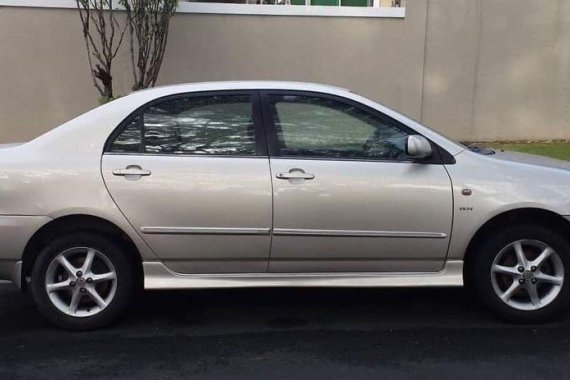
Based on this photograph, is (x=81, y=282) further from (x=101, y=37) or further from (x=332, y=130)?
(x=101, y=37)

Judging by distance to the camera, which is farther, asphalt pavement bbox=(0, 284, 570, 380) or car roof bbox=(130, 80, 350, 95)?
car roof bbox=(130, 80, 350, 95)

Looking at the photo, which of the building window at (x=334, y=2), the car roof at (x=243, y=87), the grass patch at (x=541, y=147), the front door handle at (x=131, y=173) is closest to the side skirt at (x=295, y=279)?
the front door handle at (x=131, y=173)

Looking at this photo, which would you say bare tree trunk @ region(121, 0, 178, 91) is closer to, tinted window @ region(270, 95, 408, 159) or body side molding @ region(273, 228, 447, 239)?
tinted window @ region(270, 95, 408, 159)

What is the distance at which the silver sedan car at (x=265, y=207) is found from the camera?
4.24 metres

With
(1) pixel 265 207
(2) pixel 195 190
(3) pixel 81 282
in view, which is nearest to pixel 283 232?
(1) pixel 265 207

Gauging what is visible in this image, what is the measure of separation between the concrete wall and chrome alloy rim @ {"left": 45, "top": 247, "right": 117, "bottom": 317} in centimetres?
770

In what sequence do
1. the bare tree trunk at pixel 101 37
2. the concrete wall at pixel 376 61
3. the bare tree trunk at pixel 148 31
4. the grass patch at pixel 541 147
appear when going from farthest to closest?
1. the concrete wall at pixel 376 61
2. the grass patch at pixel 541 147
3. the bare tree trunk at pixel 101 37
4. the bare tree trunk at pixel 148 31

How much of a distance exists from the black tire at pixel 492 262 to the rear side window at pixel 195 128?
1717 mm

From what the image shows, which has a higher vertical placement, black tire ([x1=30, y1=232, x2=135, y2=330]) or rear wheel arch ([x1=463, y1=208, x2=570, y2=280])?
rear wheel arch ([x1=463, y1=208, x2=570, y2=280])

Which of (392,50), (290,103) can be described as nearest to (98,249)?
(290,103)

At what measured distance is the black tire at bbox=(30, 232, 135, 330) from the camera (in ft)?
14.0

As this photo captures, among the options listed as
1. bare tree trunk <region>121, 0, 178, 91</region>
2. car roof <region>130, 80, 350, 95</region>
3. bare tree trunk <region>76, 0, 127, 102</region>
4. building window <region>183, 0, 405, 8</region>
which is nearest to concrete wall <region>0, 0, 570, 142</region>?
bare tree trunk <region>76, 0, 127, 102</region>

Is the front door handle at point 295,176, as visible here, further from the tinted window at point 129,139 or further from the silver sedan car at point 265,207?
the tinted window at point 129,139

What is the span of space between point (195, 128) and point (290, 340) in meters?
1.58
